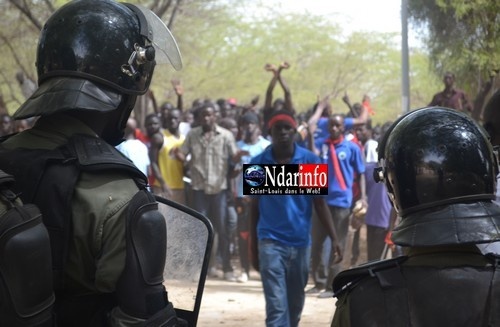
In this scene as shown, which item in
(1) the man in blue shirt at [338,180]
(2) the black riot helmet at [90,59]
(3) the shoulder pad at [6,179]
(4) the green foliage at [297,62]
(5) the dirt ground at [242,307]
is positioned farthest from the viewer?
(4) the green foliage at [297,62]

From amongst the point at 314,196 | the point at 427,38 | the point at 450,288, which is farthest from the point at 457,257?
the point at 427,38

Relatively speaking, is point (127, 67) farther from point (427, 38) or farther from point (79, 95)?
point (427, 38)

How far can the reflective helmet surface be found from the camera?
2.96 metres

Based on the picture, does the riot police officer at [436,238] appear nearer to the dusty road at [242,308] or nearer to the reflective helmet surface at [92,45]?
the reflective helmet surface at [92,45]

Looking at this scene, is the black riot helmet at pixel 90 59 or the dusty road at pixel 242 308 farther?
the dusty road at pixel 242 308

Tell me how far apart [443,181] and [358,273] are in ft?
1.12

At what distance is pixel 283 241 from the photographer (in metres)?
6.96

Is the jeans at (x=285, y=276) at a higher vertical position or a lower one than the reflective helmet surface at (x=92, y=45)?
lower

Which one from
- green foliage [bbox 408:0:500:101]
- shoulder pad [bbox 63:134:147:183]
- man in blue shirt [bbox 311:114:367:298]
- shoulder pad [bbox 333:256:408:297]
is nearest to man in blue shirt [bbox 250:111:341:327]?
green foliage [bbox 408:0:500:101]

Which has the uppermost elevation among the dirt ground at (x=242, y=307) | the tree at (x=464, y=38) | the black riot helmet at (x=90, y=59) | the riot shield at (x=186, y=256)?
the tree at (x=464, y=38)

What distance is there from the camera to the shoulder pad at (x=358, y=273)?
2.55m

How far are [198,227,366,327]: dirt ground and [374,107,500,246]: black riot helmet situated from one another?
6.13 meters

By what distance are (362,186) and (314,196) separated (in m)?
3.28

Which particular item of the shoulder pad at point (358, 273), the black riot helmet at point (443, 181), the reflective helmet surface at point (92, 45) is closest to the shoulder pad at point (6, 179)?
the reflective helmet surface at point (92, 45)
